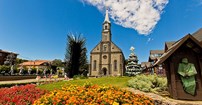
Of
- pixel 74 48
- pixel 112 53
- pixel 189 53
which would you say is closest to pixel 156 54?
pixel 112 53

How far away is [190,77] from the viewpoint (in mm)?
7445

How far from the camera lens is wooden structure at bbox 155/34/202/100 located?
291 inches

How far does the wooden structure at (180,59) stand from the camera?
738 cm

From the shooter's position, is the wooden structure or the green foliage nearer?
the wooden structure

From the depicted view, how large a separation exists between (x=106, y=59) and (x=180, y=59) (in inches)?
1899

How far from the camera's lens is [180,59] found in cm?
772

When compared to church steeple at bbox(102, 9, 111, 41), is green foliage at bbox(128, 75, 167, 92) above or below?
below

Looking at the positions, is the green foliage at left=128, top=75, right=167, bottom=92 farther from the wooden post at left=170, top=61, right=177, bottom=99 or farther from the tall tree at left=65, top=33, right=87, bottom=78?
the tall tree at left=65, top=33, right=87, bottom=78

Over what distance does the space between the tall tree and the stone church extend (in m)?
26.9

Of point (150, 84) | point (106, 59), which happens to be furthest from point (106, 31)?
point (150, 84)

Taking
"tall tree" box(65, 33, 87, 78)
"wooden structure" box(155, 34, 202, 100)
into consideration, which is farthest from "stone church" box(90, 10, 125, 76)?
"wooden structure" box(155, 34, 202, 100)

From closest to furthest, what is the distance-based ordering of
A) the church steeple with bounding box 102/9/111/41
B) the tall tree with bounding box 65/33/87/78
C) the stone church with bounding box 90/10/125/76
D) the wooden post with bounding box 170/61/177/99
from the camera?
1. the wooden post with bounding box 170/61/177/99
2. the tall tree with bounding box 65/33/87/78
3. the stone church with bounding box 90/10/125/76
4. the church steeple with bounding box 102/9/111/41

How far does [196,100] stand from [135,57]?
2813 centimetres

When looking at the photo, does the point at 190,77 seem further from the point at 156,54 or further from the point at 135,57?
the point at 156,54
